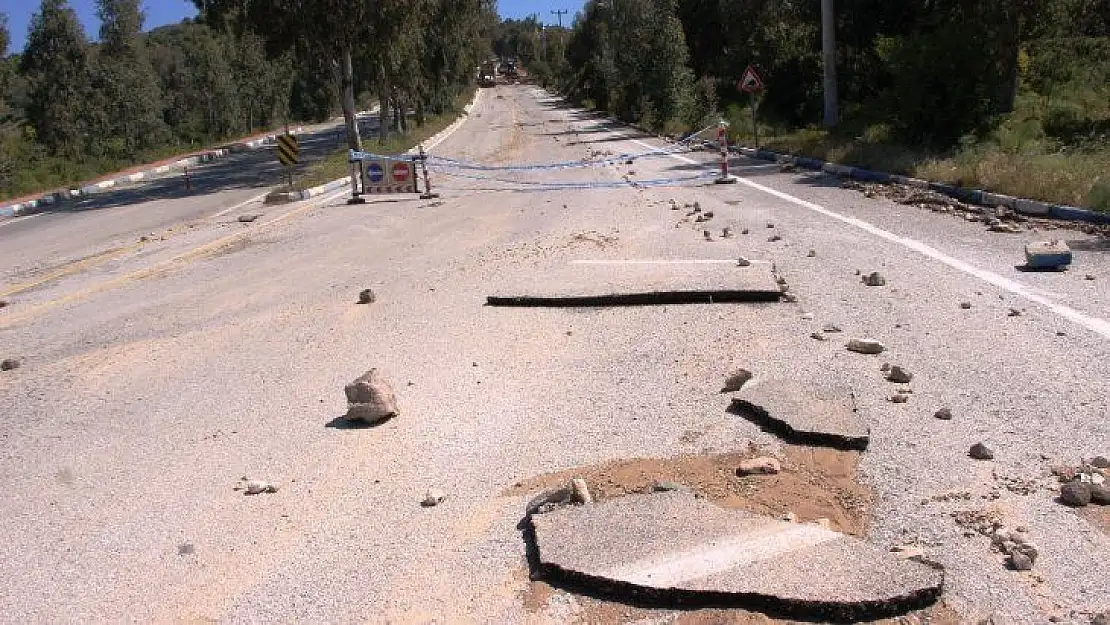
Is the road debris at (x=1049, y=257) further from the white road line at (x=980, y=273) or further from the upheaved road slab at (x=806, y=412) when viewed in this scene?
the upheaved road slab at (x=806, y=412)

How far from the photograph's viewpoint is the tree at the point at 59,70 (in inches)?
1753

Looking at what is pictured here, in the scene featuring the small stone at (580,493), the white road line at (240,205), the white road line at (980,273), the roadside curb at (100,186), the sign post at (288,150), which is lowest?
the white road line at (980,273)

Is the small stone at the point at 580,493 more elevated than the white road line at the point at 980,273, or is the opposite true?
the small stone at the point at 580,493

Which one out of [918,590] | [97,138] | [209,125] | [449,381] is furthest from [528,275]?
[209,125]

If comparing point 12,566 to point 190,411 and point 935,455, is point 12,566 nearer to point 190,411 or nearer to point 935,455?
point 190,411

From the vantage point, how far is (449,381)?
636cm

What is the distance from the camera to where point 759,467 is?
446 centimetres

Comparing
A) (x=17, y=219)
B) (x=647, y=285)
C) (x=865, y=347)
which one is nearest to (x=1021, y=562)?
(x=865, y=347)

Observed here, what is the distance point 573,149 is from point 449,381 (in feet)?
94.1

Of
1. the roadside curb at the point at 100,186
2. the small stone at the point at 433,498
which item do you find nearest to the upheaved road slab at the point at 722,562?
the small stone at the point at 433,498

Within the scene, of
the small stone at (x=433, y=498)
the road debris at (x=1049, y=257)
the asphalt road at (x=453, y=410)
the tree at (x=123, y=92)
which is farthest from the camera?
the tree at (x=123, y=92)

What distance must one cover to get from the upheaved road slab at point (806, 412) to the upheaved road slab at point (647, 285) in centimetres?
238

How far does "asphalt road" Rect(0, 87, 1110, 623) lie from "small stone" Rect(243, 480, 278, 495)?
0.17 feet

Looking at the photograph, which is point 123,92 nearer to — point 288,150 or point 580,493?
point 288,150
